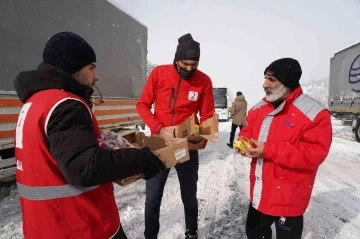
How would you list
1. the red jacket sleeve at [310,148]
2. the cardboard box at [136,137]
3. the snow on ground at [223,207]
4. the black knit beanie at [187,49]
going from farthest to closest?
the snow on ground at [223,207]
the black knit beanie at [187,49]
the cardboard box at [136,137]
the red jacket sleeve at [310,148]

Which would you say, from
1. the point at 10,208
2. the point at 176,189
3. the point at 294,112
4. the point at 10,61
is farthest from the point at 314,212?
the point at 10,61

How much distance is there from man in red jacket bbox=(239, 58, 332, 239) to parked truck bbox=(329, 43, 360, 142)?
10412 mm

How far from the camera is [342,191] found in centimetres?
493

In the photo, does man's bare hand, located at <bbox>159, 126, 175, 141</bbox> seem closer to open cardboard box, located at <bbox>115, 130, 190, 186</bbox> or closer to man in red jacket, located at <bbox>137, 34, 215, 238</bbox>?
man in red jacket, located at <bbox>137, 34, 215, 238</bbox>

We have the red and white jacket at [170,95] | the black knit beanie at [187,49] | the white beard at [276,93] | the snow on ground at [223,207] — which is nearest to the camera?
the white beard at [276,93]

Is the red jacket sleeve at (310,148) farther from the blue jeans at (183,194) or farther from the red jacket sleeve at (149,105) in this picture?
the red jacket sleeve at (149,105)

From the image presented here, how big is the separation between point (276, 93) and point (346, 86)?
38.8ft

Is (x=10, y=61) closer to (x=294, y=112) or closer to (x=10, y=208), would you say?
(x=10, y=208)

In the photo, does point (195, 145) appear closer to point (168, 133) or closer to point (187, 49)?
point (168, 133)

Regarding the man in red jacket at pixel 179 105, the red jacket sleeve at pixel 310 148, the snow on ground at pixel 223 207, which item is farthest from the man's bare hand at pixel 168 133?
the snow on ground at pixel 223 207

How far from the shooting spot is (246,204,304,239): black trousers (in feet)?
6.74

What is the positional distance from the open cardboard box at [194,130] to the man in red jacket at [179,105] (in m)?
0.12

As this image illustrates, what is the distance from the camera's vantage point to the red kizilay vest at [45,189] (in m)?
1.20

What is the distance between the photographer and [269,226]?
2285 mm
